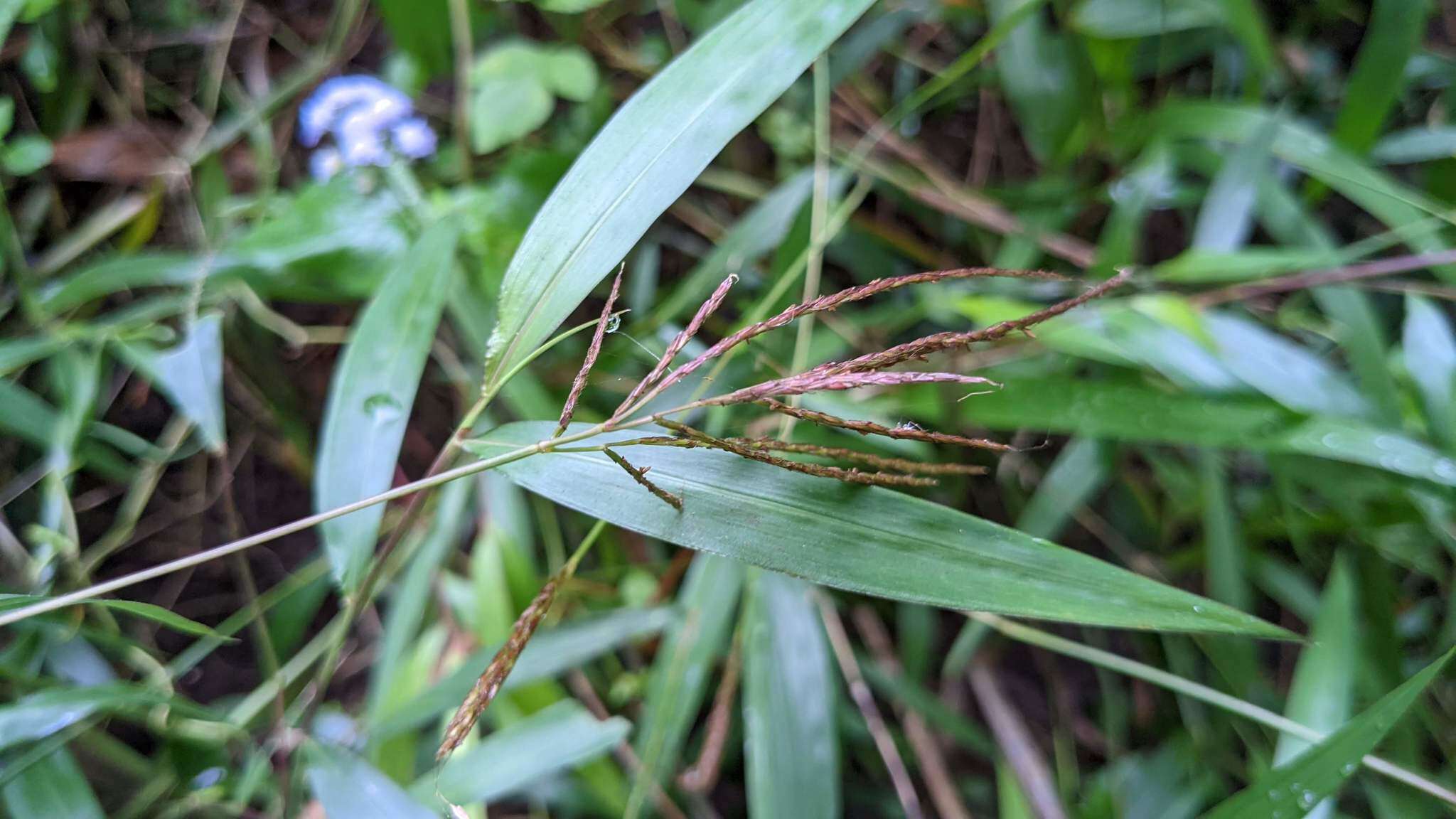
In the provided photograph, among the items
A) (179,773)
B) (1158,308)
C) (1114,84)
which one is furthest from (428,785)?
(1114,84)

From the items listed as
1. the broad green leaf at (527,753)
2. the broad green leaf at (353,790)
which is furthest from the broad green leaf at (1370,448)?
the broad green leaf at (353,790)

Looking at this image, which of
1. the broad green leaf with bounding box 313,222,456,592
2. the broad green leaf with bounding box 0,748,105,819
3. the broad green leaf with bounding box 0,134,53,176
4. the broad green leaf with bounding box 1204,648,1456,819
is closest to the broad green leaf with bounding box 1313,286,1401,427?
the broad green leaf with bounding box 1204,648,1456,819

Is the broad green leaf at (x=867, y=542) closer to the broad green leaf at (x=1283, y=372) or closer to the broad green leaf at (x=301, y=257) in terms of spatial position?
the broad green leaf at (x=1283, y=372)

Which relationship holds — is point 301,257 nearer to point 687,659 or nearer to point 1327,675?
point 687,659

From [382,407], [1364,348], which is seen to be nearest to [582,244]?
[382,407]

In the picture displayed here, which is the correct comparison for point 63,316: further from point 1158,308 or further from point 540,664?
point 1158,308

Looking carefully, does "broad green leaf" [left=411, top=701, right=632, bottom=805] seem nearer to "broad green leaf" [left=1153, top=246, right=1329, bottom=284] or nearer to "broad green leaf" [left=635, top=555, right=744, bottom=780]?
"broad green leaf" [left=635, top=555, right=744, bottom=780]
